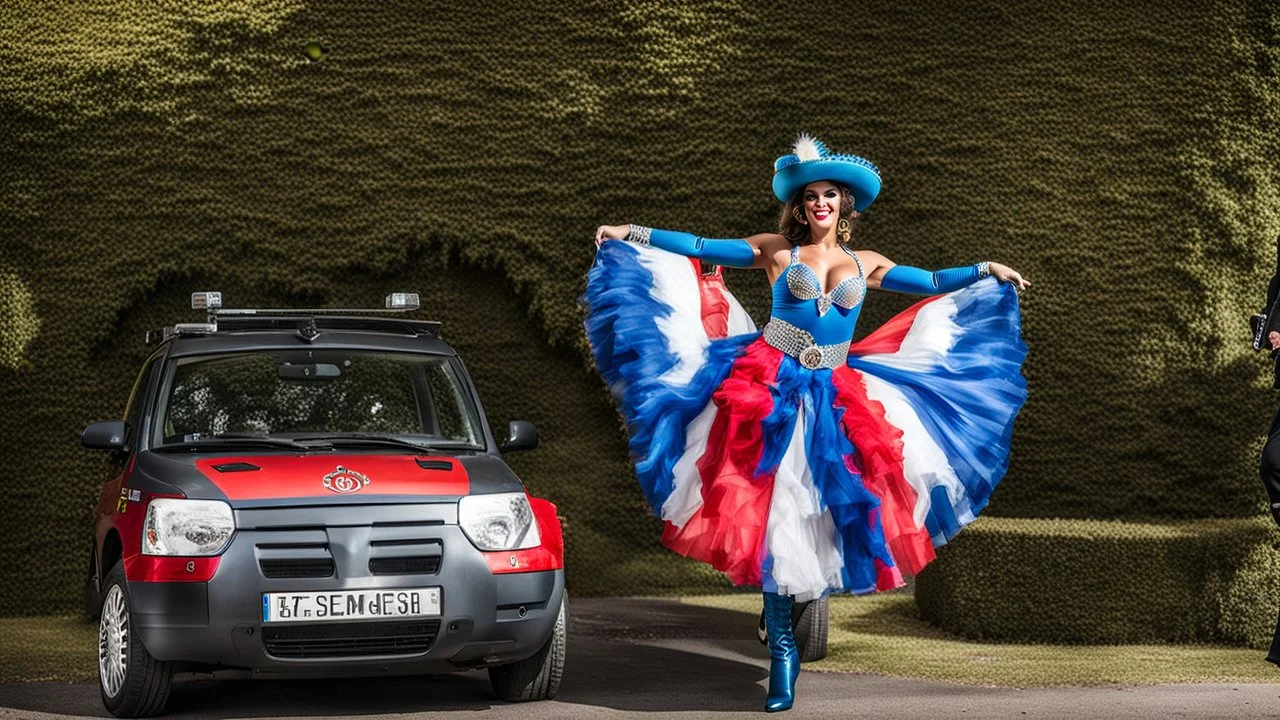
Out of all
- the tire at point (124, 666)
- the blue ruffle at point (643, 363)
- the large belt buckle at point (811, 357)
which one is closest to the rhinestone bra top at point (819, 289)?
the large belt buckle at point (811, 357)

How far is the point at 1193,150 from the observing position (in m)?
9.27

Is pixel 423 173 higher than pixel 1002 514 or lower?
higher

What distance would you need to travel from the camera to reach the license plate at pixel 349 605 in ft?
17.4

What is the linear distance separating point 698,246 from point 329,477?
6.05 ft

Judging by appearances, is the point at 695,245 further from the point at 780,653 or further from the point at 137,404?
the point at 137,404

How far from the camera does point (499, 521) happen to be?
18.7 feet

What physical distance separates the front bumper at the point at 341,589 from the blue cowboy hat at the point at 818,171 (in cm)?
208

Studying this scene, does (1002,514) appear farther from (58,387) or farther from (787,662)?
(58,387)

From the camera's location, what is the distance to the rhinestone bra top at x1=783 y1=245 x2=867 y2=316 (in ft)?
20.1

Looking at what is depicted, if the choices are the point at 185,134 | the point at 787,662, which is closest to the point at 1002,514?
the point at 787,662

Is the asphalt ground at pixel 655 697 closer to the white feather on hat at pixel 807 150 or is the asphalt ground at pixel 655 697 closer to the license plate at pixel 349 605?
the license plate at pixel 349 605

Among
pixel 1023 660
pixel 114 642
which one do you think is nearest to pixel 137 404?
pixel 114 642

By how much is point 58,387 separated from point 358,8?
3012 mm

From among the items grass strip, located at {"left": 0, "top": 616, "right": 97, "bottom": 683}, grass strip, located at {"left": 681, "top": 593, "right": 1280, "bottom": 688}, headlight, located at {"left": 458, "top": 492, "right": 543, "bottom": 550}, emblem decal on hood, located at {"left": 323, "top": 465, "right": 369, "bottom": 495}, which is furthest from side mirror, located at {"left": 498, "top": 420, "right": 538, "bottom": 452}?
grass strip, located at {"left": 0, "top": 616, "right": 97, "bottom": 683}
